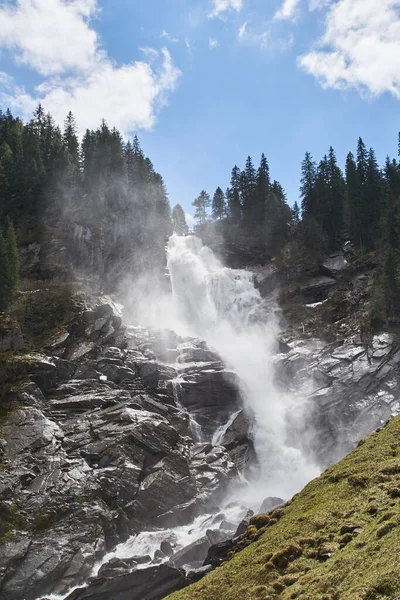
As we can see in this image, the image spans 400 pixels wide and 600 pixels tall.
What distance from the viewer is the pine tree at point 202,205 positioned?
121312mm

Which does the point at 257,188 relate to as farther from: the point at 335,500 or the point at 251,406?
the point at 335,500

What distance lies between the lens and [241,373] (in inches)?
2194

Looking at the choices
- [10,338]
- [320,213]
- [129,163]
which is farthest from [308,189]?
[10,338]

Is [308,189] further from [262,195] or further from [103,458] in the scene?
[103,458]

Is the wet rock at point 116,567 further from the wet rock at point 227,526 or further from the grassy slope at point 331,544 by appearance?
the grassy slope at point 331,544

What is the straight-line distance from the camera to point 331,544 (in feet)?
51.9

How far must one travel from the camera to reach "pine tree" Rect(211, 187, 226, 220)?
110438 mm

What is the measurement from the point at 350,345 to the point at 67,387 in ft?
104

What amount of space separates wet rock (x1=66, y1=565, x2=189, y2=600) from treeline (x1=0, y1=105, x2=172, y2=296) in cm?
4927

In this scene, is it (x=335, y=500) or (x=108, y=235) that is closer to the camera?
(x=335, y=500)

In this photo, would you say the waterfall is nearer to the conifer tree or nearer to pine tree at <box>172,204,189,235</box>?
the conifer tree

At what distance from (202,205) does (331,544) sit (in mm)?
111343

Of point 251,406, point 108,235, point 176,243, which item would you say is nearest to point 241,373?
point 251,406

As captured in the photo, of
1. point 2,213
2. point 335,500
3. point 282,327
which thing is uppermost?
point 2,213
